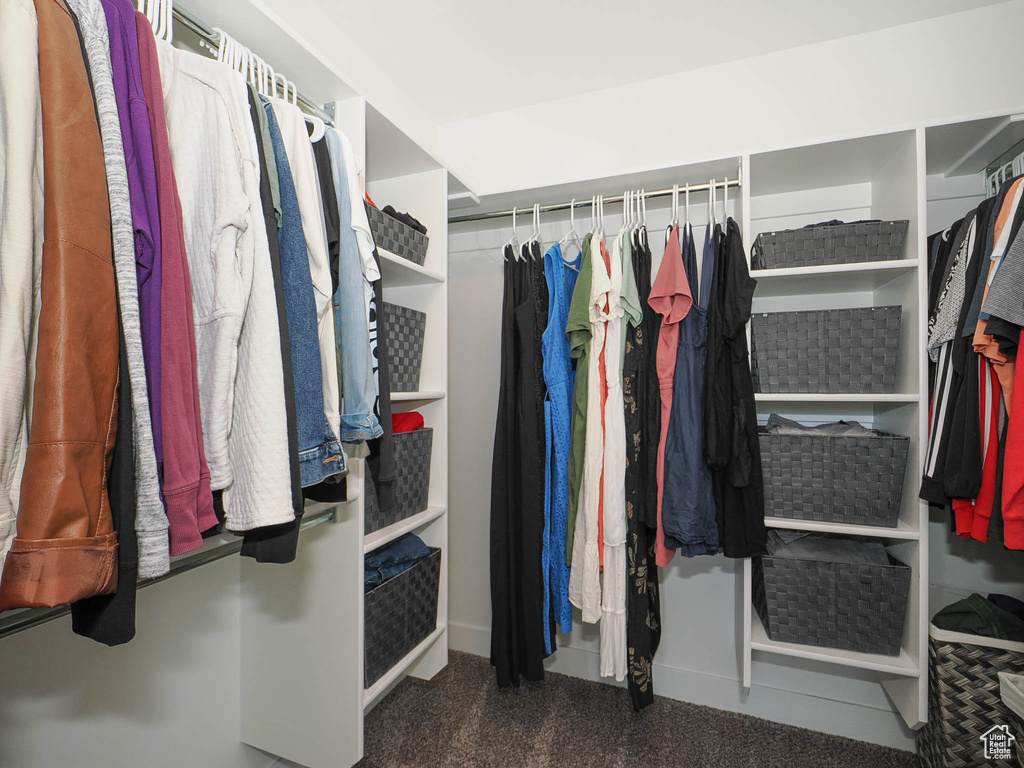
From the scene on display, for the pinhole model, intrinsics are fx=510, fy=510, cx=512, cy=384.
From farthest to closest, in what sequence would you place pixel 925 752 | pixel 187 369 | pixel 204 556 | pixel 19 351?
pixel 925 752 < pixel 204 556 < pixel 187 369 < pixel 19 351

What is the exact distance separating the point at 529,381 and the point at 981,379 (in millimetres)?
1147

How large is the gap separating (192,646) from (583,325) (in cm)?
143

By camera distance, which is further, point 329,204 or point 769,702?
point 769,702

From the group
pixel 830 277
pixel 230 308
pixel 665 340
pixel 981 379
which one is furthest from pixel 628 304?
pixel 230 308

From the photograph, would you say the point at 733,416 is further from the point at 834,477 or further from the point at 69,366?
the point at 69,366

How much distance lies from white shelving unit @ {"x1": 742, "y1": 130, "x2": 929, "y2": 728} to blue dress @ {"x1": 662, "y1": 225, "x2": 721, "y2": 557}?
198 mm

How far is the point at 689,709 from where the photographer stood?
1.87m

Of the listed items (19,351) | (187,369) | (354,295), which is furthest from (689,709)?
(19,351)

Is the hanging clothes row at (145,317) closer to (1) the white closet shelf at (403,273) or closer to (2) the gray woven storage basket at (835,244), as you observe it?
(1) the white closet shelf at (403,273)

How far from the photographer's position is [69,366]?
0.52 meters

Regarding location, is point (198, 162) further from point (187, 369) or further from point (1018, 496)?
point (1018, 496)

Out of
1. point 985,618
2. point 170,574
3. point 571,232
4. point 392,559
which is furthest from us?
point 571,232

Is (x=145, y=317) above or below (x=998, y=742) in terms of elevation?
above

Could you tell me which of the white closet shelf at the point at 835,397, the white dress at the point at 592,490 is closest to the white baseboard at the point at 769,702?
the white dress at the point at 592,490
